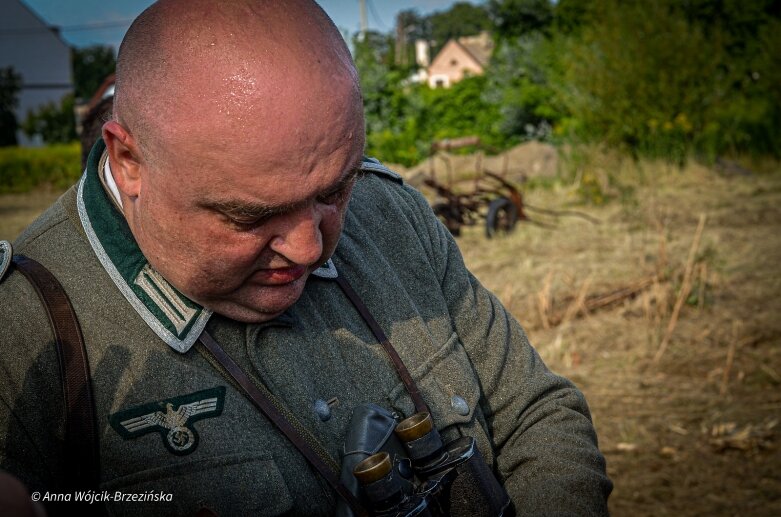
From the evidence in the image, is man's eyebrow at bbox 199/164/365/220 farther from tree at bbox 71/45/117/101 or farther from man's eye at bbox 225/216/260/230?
tree at bbox 71/45/117/101

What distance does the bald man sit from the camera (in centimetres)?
138

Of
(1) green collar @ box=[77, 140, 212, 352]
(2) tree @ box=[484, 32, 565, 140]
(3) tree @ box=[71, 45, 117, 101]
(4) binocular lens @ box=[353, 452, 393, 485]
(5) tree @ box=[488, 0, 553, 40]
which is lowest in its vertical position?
(3) tree @ box=[71, 45, 117, 101]

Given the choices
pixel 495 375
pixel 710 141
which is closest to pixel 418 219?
pixel 495 375

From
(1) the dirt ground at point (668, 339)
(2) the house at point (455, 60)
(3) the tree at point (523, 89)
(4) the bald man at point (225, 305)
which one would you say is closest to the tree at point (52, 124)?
(3) the tree at point (523, 89)

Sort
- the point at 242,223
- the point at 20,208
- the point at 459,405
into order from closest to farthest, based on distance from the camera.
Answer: the point at 242,223
the point at 459,405
the point at 20,208

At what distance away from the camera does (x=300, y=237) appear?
1502 mm

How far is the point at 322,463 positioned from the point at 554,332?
16.2ft

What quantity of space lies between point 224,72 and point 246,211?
0.88 ft

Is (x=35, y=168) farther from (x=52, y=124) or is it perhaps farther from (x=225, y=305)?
(x=225, y=305)

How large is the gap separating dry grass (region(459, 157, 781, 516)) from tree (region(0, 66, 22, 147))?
34.4 m

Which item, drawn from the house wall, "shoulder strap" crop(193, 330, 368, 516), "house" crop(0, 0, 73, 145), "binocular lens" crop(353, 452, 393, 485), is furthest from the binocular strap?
the house wall

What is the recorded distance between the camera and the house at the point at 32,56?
4250 centimetres

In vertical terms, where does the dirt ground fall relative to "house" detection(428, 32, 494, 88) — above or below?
above

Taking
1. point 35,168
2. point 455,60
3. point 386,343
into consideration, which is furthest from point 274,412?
point 455,60
